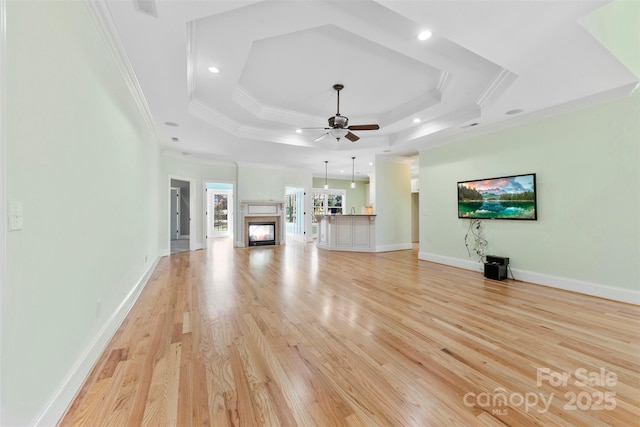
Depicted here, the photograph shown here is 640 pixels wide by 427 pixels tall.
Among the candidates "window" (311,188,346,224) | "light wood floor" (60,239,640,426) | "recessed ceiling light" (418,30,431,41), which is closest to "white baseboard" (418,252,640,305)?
"light wood floor" (60,239,640,426)

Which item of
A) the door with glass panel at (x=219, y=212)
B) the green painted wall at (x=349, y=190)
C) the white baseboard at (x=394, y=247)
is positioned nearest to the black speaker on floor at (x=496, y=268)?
the white baseboard at (x=394, y=247)

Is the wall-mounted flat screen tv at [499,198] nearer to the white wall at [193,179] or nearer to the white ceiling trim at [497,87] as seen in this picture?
the white ceiling trim at [497,87]

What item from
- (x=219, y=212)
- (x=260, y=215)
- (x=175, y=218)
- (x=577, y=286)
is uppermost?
(x=219, y=212)

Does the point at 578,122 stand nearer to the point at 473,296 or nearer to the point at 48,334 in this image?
the point at 473,296

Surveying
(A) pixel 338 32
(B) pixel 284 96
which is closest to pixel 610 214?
(A) pixel 338 32

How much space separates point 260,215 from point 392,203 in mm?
4291

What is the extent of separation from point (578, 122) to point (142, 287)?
693 centimetres

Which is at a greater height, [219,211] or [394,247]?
[219,211]

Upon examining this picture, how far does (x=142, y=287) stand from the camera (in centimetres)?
375

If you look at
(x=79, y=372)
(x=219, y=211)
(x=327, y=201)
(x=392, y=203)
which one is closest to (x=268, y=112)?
(x=392, y=203)

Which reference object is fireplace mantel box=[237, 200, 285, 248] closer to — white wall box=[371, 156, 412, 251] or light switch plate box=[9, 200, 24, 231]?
white wall box=[371, 156, 412, 251]

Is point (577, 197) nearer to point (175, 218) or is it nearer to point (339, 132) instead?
point (339, 132)

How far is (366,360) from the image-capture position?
78.2 inches

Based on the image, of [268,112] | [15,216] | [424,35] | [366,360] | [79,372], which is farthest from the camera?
[268,112]
